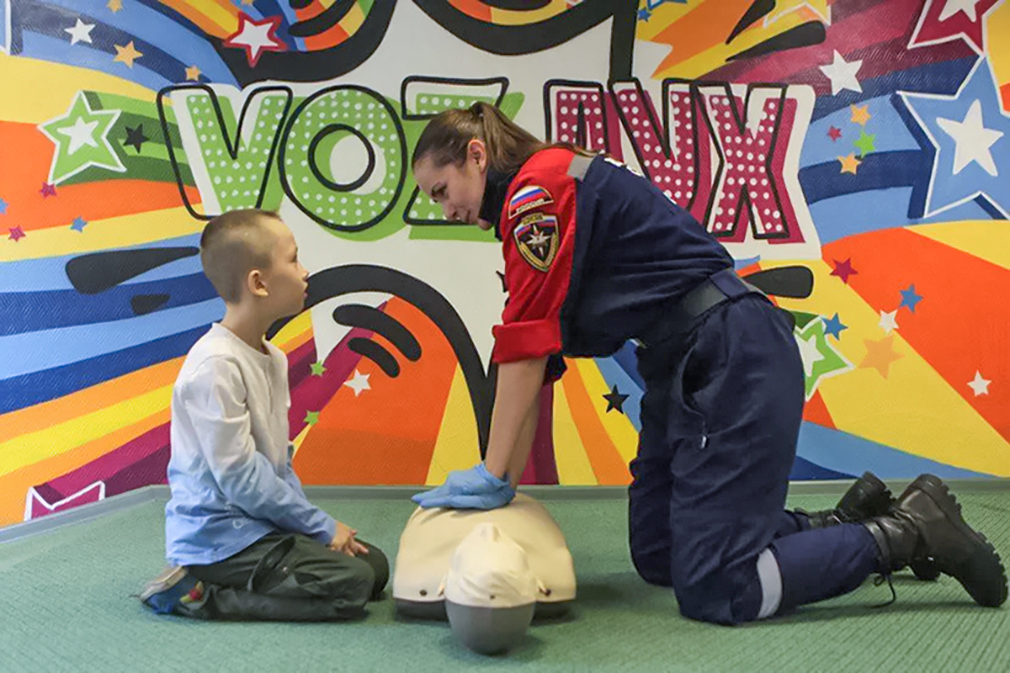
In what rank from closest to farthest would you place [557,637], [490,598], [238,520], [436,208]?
[490,598]
[557,637]
[238,520]
[436,208]

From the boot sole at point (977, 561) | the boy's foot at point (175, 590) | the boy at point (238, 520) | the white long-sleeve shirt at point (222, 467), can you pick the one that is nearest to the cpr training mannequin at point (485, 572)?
the boy at point (238, 520)

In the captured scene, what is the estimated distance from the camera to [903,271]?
9.44 feet

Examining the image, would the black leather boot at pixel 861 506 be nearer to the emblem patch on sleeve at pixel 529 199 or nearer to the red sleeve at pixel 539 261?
the red sleeve at pixel 539 261

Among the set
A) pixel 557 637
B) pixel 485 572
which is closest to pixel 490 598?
pixel 485 572

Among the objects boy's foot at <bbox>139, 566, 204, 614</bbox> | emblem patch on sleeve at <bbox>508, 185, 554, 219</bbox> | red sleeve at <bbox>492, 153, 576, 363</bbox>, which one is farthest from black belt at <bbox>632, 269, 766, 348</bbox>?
boy's foot at <bbox>139, 566, 204, 614</bbox>

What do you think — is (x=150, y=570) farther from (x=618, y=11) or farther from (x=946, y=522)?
(x=618, y=11)

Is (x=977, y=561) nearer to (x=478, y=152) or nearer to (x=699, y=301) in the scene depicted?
(x=699, y=301)

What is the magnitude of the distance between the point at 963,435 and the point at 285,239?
92.7 inches

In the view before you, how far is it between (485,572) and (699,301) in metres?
0.64

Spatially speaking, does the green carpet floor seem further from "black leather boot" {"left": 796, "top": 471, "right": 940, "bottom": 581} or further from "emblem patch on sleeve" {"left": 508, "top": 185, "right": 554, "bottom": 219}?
"emblem patch on sleeve" {"left": 508, "top": 185, "right": 554, "bottom": 219}

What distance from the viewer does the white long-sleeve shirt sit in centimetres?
150

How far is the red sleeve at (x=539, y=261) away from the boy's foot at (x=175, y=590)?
685 mm

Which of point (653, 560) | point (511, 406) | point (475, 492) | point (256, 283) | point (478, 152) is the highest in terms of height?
point (478, 152)

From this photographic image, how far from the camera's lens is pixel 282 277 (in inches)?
64.6
